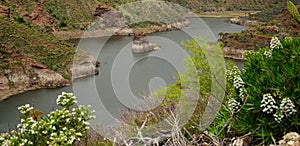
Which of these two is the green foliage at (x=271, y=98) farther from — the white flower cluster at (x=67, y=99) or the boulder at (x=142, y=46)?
the boulder at (x=142, y=46)

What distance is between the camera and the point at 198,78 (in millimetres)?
7820

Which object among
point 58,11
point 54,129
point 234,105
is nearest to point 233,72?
point 234,105

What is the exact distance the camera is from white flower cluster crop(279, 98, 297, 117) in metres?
2.70

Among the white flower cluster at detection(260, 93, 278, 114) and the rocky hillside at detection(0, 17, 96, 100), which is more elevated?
the rocky hillside at detection(0, 17, 96, 100)

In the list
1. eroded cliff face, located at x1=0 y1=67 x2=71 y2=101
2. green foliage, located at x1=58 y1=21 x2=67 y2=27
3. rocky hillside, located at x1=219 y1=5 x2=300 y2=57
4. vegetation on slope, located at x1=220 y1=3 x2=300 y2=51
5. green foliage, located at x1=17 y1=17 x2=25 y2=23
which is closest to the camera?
eroded cliff face, located at x1=0 y1=67 x2=71 y2=101

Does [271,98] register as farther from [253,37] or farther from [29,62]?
[253,37]

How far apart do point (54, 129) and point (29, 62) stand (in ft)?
103

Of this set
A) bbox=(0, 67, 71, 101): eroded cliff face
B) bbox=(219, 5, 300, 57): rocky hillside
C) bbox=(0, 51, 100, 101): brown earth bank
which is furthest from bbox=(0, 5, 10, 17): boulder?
bbox=(219, 5, 300, 57): rocky hillside

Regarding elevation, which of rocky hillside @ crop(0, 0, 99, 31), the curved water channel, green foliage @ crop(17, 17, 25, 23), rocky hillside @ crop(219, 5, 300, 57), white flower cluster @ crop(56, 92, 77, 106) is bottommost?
the curved water channel

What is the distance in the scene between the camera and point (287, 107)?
2717 millimetres

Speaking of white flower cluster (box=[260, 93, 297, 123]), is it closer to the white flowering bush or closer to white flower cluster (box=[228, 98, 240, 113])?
white flower cluster (box=[228, 98, 240, 113])

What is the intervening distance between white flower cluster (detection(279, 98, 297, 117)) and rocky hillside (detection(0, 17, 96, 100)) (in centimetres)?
2870

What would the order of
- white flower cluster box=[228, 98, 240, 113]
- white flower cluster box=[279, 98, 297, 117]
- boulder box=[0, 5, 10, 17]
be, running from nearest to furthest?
white flower cluster box=[279, 98, 297, 117]
white flower cluster box=[228, 98, 240, 113]
boulder box=[0, 5, 10, 17]

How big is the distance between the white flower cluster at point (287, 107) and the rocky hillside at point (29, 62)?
28697 mm
